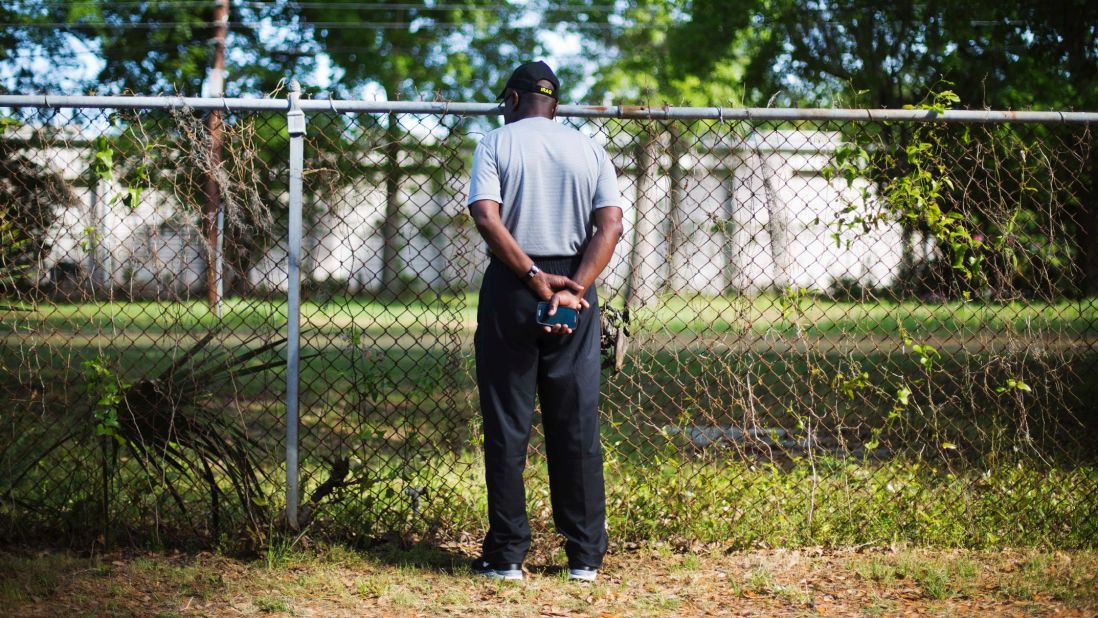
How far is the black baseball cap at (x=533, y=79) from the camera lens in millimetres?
3441

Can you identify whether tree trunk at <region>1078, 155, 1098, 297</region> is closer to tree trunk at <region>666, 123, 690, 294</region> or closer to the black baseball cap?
tree trunk at <region>666, 123, 690, 294</region>

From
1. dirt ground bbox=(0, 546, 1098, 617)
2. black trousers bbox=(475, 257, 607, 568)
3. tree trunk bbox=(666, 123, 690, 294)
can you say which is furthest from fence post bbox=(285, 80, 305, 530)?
tree trunk bbox=(666, 123, 690, 294)

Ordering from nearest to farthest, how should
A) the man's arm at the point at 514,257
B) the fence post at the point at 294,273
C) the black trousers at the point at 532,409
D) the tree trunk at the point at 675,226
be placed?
the man's arm at the point at 514,257 < the black trousers at the point at 532,409 < the fence post at the point at 294,273 < the tree trunk at the point at 675,226

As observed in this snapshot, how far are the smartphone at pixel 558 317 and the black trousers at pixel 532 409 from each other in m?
0.05

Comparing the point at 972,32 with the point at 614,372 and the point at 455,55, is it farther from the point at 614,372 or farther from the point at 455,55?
the point at 455,55

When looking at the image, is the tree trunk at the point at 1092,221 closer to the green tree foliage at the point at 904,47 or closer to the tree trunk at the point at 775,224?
the green tree foliage at the point at 904,47

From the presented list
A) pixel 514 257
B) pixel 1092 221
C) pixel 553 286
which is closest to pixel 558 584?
pixel 553 286

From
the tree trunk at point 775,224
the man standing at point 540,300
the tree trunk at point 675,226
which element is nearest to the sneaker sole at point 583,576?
the man standing at point 540,300

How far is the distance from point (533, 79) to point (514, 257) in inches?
29.3

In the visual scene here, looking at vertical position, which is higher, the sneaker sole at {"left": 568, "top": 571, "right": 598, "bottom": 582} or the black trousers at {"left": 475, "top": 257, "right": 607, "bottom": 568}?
the black trousers at {"left": 475, "top": 257, "right": 607, "bottom": 568}

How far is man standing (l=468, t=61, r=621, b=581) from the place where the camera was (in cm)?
332

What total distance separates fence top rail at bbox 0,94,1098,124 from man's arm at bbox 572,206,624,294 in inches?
21.0

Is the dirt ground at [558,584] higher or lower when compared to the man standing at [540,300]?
lower

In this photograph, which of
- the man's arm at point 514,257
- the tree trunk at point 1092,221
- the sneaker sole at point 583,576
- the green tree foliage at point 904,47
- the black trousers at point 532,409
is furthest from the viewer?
the green tree foliage at point 904,47
